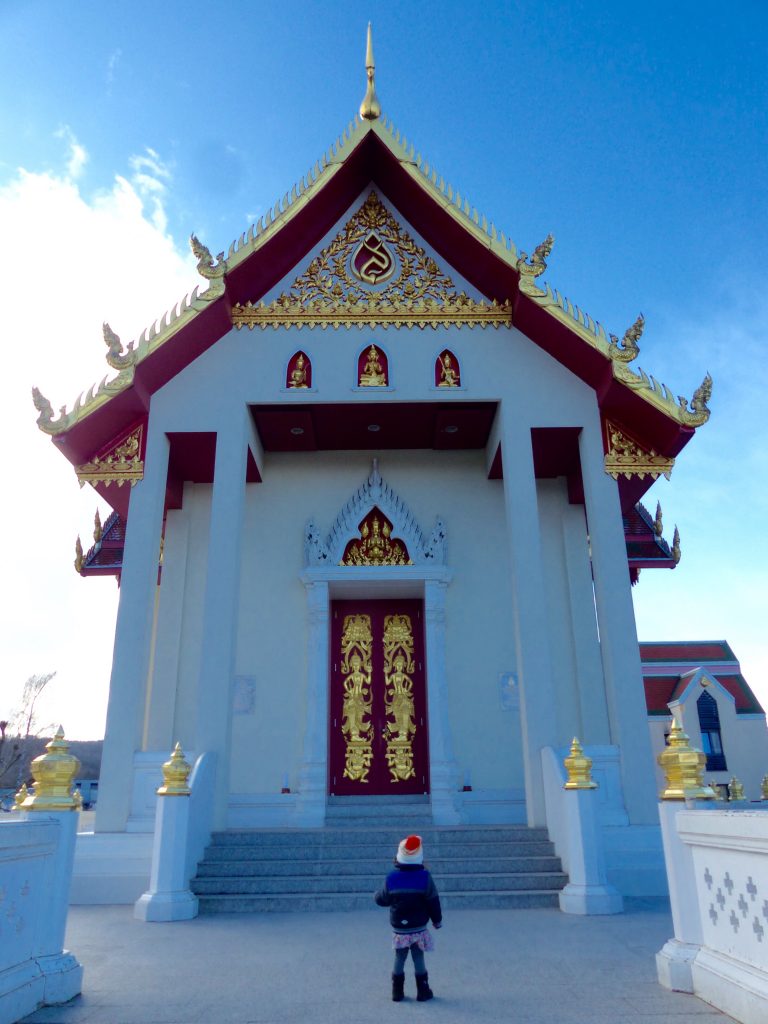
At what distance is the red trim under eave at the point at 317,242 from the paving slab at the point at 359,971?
4200 millimetres

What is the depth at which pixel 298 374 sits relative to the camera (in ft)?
25.6

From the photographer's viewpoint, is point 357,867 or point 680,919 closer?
point 680,919

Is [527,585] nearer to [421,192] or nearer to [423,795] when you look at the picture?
[423,795]

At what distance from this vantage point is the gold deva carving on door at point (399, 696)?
7.92 metres

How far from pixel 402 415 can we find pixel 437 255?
1.91 m

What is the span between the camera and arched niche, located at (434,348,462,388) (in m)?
7.80

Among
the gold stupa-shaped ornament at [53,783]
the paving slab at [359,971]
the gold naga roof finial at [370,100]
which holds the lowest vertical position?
the paving slab at [359,971]

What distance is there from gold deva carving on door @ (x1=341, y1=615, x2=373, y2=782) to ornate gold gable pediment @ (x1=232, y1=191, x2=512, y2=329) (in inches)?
127

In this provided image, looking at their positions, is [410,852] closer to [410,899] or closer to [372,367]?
[410,899]

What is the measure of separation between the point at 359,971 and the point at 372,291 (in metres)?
6.41

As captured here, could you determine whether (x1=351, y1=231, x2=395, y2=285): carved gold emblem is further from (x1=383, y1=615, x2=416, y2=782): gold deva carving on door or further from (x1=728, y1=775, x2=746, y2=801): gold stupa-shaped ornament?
(x1=728, y1=775, x2=746, y2=801): gold stupa-shaped ornament

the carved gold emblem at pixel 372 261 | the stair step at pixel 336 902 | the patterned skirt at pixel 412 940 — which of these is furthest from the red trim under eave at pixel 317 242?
the patterned skirt at pixel 412 940

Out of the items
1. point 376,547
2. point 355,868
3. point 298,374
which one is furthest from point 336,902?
point 298,374

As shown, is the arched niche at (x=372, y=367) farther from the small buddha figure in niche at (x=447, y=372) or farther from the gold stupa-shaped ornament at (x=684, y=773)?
the gold stupa-shaped ornament at (x=684, y=773)
